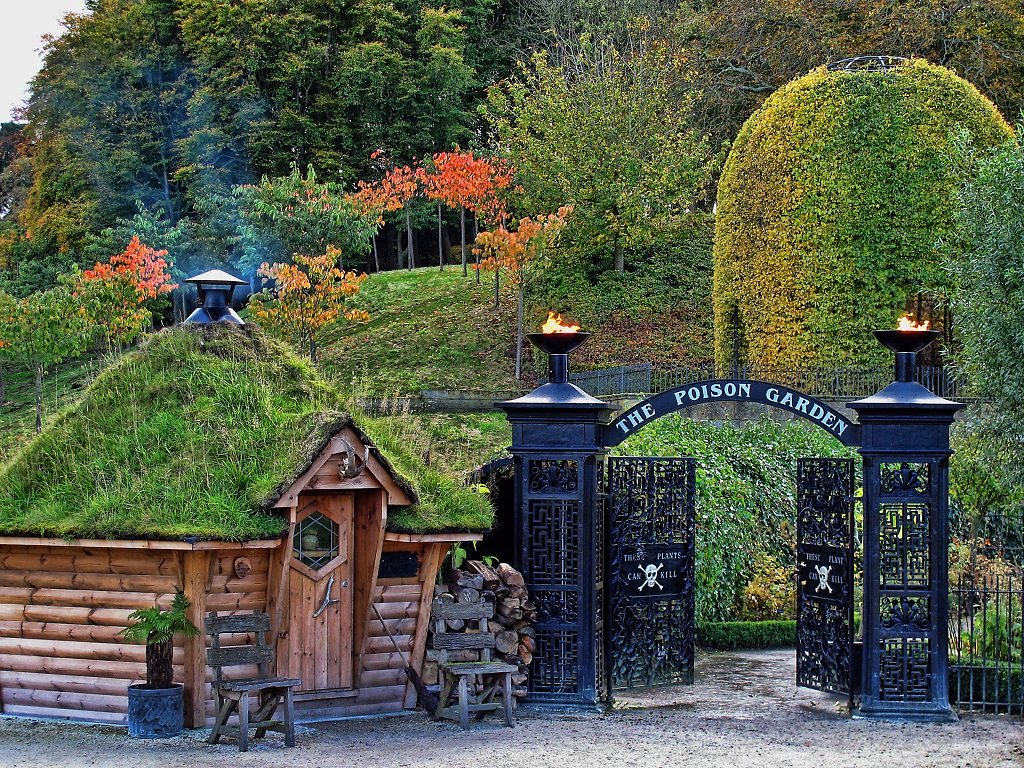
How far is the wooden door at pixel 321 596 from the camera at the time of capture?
464 inches

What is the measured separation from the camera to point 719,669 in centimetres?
1533

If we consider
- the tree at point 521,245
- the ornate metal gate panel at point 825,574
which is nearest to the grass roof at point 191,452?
the ornate metal gate panel at point 825,574

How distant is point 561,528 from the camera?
12.6 meters

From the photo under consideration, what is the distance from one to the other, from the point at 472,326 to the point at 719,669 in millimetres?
22845

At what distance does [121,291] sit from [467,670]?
74.7 feet

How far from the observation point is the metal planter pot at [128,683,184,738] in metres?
10.9

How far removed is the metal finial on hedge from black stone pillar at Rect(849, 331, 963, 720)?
16.8 m

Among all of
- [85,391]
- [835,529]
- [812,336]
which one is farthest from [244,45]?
[835,529]

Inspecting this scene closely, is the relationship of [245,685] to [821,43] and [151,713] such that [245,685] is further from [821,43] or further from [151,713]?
[821,43]

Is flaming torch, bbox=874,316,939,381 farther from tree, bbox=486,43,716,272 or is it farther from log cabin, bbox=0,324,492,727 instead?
tree, bbox=486,43,716,272

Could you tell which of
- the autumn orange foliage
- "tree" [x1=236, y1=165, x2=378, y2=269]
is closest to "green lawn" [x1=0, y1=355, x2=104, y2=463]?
"tree" [x1=236, y1=165, x2=378, y2=269]

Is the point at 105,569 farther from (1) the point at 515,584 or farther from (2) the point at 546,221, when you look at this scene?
(2) the point at 546,221

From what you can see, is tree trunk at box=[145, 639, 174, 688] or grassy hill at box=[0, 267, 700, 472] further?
grassy hill at box=[0, 267, 700, 472]

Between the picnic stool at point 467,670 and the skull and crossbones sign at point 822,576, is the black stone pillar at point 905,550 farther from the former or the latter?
the picnic stool at point 467,670
